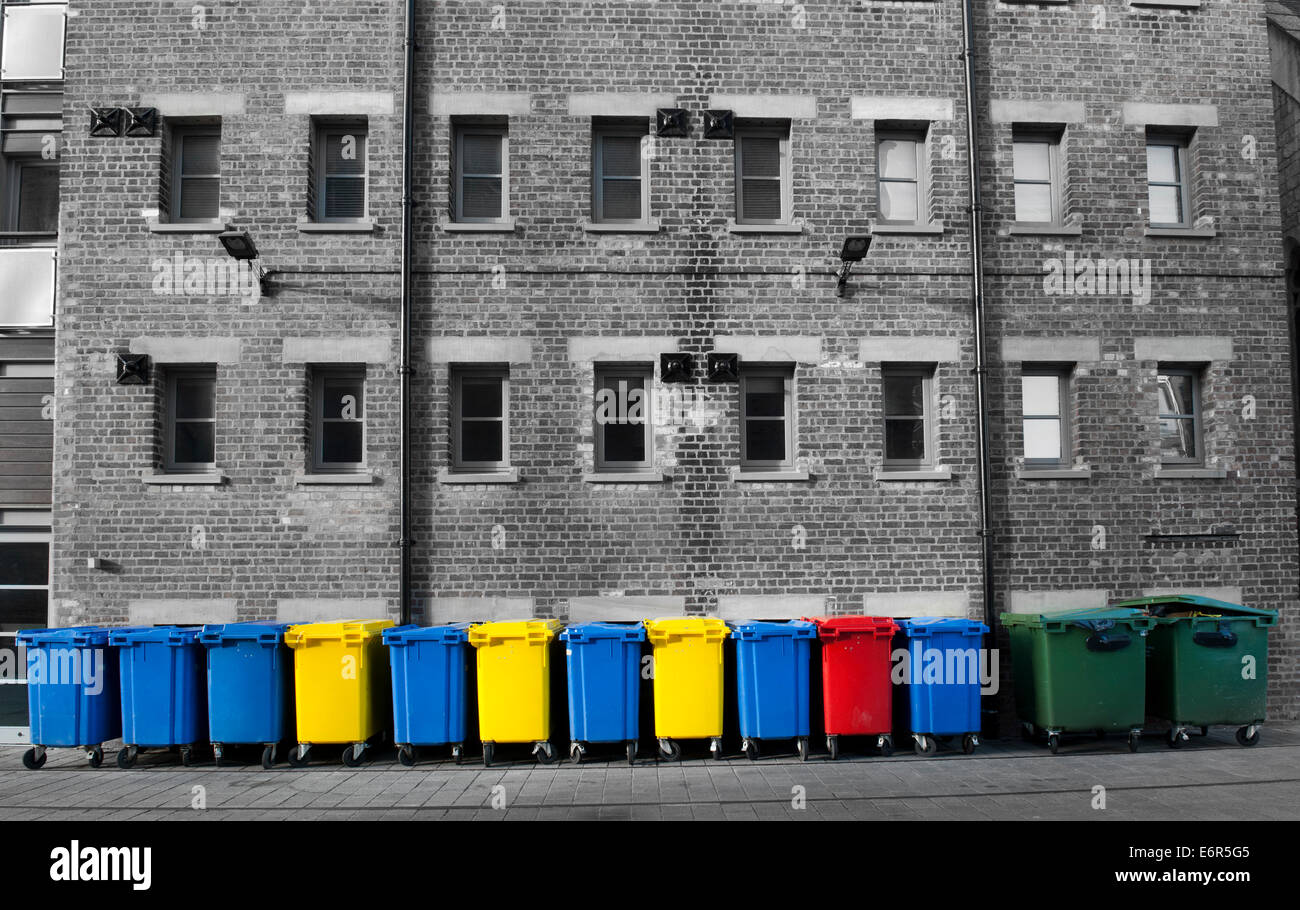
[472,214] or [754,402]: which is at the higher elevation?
[472,214]

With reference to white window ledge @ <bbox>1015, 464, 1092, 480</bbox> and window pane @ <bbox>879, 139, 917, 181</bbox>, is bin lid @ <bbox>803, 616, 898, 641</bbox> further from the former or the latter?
window pane @ <bbox>879, 139, 917, 181</bbox>

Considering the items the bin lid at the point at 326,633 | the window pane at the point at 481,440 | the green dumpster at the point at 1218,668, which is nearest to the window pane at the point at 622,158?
the window pane at the point at 481,440

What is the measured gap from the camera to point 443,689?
9.24 meters

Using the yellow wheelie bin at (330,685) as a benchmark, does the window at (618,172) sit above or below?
above

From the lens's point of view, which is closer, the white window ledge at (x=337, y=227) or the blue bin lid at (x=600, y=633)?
the blue bin lid at (x=600, y=633)

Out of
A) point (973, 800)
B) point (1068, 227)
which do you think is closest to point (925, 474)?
point (1068, 227)

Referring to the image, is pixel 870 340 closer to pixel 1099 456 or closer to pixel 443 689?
pixel 1099 456

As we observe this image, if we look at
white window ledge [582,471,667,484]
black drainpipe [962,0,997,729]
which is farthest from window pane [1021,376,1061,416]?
white window ledge [582,471,667,484]

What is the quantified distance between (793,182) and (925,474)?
4041 millimetres

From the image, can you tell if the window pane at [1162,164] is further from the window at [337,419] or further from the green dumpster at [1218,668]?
the window at [337,419]

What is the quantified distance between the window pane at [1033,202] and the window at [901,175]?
1.30 m

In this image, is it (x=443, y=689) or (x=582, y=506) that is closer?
(x=443, y=689)

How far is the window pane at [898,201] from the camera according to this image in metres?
11.9

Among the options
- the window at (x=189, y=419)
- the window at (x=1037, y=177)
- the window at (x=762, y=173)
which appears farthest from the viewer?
the window at (x=1037, y=177)
